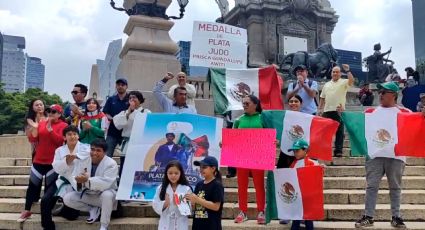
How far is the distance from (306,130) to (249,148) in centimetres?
80

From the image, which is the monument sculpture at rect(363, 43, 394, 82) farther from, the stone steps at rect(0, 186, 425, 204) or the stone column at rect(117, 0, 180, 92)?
the stone steps at rect(0, 186, 425, 204)

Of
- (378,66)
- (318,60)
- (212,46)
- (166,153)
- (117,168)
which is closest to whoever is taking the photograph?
(117,168)

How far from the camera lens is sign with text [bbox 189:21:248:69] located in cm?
1077

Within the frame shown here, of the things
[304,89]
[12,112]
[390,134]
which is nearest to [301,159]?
[390,134]

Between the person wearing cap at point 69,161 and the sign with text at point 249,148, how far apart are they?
6.11 ft

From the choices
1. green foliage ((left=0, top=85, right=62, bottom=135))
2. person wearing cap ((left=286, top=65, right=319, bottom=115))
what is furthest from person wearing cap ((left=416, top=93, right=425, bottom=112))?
green foliage ((left=0, top=85, right=62, bottom=135))

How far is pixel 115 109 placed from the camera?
732 centimetres

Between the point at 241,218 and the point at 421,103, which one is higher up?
the point at 421,103

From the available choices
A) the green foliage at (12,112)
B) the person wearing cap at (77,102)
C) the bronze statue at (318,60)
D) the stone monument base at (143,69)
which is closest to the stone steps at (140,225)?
the person wearing cap at (77,102)

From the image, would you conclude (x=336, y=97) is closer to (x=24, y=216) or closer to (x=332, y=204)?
(x=332, y=204)

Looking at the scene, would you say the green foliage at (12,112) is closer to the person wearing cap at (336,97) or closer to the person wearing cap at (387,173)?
the person wearing cap at (336,97)

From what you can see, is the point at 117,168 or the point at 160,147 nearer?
the point at 117,168

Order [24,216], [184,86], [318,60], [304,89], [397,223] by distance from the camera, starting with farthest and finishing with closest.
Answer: [318,60] → [304,89] → [184,86] → [24,216] → [397,223]

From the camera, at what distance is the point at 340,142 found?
29.1 ft
